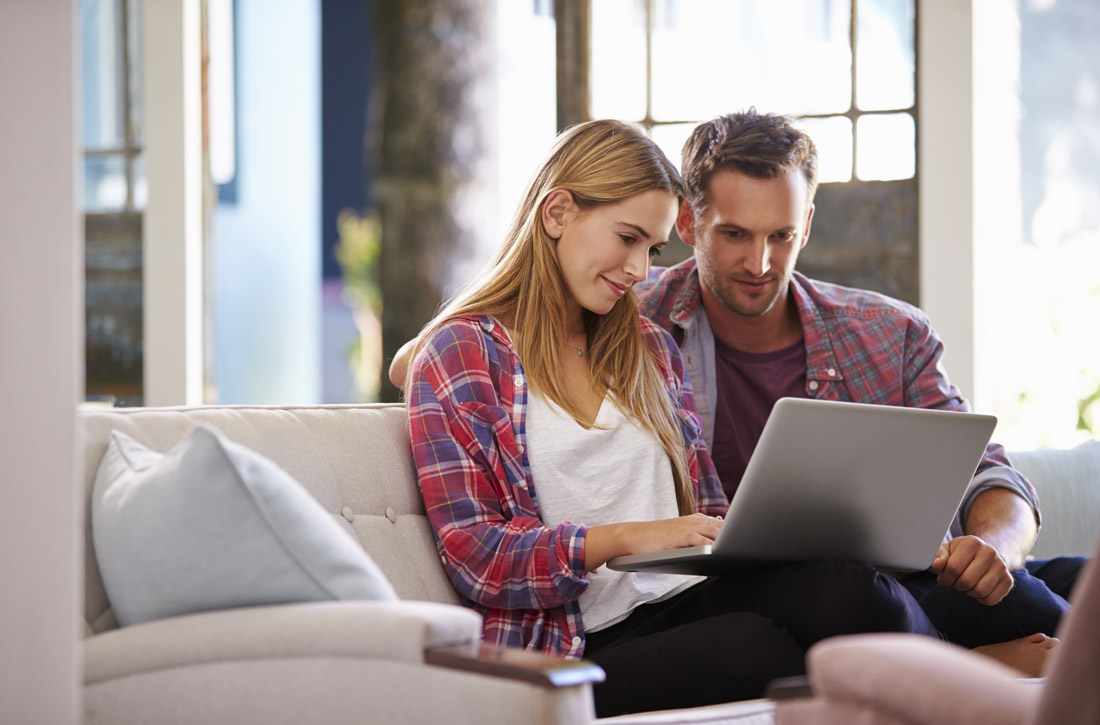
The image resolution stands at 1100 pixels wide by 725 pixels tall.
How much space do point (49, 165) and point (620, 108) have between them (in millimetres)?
2701

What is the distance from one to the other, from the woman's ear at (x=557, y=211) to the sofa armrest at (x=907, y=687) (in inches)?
38.5

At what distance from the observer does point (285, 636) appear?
3.52 ft

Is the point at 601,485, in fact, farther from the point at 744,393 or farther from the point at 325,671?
the point at 325,671

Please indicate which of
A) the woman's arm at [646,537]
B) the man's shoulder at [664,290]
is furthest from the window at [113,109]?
the woman's arm at [646,537]

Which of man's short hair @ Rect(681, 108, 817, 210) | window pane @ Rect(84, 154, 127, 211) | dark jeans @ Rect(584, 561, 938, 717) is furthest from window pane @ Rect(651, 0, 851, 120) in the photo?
dark jeans @ Rect(584, 561, 938, 717)

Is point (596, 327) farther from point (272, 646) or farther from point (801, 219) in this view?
point (272, 646)

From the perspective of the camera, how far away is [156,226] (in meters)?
3.57

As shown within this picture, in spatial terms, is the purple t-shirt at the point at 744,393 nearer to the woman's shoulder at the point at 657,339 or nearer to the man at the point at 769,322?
the man at the point at 769,322

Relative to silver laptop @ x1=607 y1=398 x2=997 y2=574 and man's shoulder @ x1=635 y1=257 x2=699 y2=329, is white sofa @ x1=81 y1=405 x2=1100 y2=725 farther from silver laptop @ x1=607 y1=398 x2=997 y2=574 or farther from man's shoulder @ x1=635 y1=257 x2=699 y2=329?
man's shoulder @ x1=635 y1=257 x2=699 y2=329

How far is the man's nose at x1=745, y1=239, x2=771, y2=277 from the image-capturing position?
2051 mm

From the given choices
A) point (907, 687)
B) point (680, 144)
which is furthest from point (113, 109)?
point (907, 687)

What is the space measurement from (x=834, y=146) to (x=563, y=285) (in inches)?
65.5

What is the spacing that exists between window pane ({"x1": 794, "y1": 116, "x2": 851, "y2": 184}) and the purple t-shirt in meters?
1.13

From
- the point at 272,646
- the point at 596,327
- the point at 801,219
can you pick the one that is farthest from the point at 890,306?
the point at 272,646
